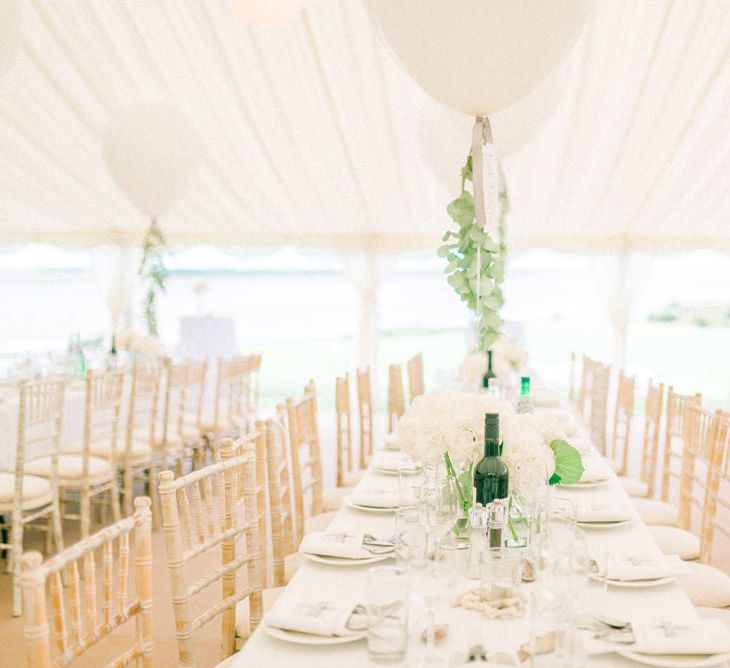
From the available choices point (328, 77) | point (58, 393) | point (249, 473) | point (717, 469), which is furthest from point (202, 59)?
point (717, 469)

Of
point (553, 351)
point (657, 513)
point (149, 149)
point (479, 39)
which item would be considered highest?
point (149, 149)

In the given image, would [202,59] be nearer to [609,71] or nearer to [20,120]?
[20,120]

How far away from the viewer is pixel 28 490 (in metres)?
3.41

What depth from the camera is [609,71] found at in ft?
15.5

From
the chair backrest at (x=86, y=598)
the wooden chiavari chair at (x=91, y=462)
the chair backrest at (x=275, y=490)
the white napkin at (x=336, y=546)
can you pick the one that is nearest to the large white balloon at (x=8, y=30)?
the wooden chiavari chair at (x=91, y=462)

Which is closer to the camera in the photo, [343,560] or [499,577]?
[499,577]

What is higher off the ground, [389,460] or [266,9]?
[266,9]

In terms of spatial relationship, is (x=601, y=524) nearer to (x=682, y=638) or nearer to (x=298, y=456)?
(x=682, y=638)

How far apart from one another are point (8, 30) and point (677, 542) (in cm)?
328

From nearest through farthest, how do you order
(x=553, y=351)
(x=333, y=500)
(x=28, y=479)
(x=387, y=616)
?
(x=387, y=616)
(x=333, y=500)
(x=28, y=479)
(x=553, y=351)

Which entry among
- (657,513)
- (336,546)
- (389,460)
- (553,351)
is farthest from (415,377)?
(553,351)

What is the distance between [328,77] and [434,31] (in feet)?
10.5

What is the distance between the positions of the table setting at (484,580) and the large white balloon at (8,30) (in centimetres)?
214

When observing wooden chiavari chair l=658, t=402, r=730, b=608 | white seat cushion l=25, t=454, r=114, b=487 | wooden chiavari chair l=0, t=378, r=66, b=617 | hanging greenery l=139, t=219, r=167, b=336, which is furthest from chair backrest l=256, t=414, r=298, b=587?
hanging greenery l=139, t=219, r=167, b=336
